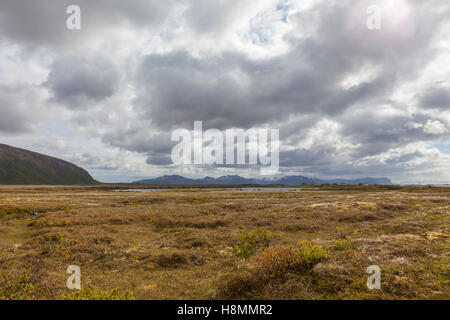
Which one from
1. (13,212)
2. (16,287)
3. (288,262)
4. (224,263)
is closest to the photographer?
(16,287)

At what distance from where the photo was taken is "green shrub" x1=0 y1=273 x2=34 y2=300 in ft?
36.6

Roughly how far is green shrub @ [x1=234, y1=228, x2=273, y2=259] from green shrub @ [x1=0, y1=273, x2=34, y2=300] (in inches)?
504

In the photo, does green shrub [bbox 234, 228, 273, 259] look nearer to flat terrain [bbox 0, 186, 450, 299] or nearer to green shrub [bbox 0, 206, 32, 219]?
flat terrain [bbox 0, 186, 450, 299]

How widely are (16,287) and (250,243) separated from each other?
15.9 meters

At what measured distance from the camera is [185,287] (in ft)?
40.3

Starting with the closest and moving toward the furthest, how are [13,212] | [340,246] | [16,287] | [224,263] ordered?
[16,287], [224,263], [340,246], [13,212]

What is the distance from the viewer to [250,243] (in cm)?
2056

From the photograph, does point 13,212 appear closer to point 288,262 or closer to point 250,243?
point 250,243

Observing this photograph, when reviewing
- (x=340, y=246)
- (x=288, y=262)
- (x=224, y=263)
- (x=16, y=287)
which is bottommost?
(x=224, y=263)

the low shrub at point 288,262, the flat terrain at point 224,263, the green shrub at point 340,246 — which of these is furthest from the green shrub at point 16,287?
the green shrub at point 340,246

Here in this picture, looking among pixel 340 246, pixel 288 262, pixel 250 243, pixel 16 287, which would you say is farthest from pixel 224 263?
pixel 16 287
